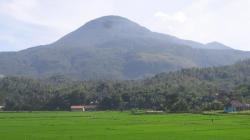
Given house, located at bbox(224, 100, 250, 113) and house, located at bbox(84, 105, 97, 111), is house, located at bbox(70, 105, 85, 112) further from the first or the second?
house, located at bbox(224, 100, 250, 113)

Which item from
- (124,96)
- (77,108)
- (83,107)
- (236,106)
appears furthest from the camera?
(83,107)

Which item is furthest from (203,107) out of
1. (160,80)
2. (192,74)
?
(192,74)

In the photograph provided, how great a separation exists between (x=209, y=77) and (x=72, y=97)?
57.1 m

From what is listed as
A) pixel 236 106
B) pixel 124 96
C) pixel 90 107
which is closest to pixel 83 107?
pixel 90 107

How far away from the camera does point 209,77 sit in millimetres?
154125

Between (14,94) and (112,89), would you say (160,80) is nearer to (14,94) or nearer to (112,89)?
(112,89)

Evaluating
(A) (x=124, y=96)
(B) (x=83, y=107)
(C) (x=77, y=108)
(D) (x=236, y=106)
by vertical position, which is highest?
(A) (x=124, y=96)

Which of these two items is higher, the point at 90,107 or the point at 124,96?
the point at 124,96

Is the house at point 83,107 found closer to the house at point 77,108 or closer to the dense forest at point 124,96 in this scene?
the house at point 77,108

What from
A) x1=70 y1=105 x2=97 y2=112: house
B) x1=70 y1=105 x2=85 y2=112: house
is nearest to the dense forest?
x1=70 y1=105 x2=97 y2=112: house

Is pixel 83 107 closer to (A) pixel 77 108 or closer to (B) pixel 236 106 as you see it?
(A) pixel 77 108

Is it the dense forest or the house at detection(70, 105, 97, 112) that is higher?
the dense forest

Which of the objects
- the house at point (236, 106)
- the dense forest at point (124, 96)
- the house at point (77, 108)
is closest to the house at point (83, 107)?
the house at point (77, 108)

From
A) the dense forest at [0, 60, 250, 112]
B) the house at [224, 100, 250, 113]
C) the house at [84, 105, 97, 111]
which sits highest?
the dense forest at [0, 60, 250, 112]
